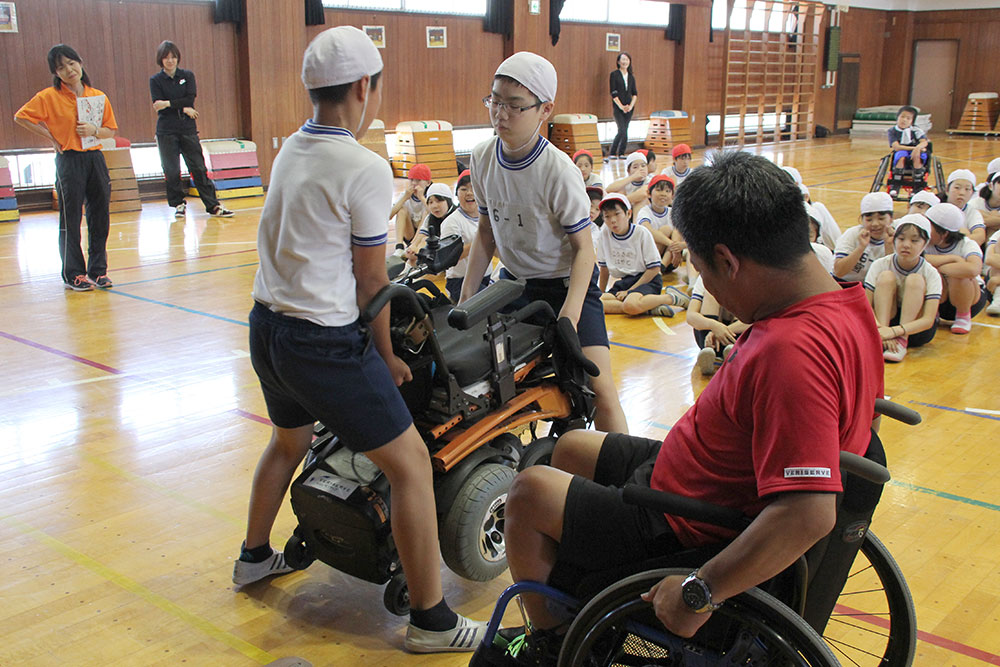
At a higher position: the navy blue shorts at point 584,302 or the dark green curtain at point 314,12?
the dark green curtain at point 314,12

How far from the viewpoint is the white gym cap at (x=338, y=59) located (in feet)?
6.33

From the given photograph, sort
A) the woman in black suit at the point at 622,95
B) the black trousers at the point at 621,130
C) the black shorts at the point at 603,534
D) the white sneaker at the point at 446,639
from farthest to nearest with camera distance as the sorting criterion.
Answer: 1. the black trousers at the point at 621,130
2. the woman in black suit at the point at 622,95
3. the white sneaker at the point at 446,639
4. the black shorts at the point at 603,534

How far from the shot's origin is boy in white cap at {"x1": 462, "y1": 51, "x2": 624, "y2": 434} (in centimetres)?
263

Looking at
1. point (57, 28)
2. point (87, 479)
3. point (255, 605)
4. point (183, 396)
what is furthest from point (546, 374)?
point (57, 28)

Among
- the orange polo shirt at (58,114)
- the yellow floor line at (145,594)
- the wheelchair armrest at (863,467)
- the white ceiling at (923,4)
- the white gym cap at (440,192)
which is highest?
the white ceiling at (923,4)

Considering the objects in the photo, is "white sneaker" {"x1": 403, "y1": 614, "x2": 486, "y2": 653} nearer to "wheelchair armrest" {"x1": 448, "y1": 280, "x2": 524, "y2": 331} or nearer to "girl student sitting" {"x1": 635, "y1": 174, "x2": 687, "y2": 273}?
"wheelchair armrest" {"x1": 448, "y1": 280, "x2": 524, "y2": 331}

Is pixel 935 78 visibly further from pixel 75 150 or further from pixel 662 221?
pixel 75 150

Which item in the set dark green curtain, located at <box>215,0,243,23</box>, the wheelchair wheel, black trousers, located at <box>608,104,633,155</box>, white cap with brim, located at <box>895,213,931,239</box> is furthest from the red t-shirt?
black trousers, located at <box>608,104,633,155</box>

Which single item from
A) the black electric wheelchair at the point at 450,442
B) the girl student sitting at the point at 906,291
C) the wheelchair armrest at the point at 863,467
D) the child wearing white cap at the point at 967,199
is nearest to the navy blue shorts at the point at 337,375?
the black electric wheelchair at the point at 450,442

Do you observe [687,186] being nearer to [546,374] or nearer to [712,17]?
[546,374]

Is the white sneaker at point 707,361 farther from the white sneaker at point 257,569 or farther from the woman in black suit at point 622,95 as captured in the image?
the woman in black suit at point 622,95

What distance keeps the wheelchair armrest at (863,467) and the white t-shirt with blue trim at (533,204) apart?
1423mm

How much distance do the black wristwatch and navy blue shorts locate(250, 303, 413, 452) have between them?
0.84 m

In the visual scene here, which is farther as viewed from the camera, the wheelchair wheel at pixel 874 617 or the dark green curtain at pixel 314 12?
the dark green curtain at pixel 314 12
